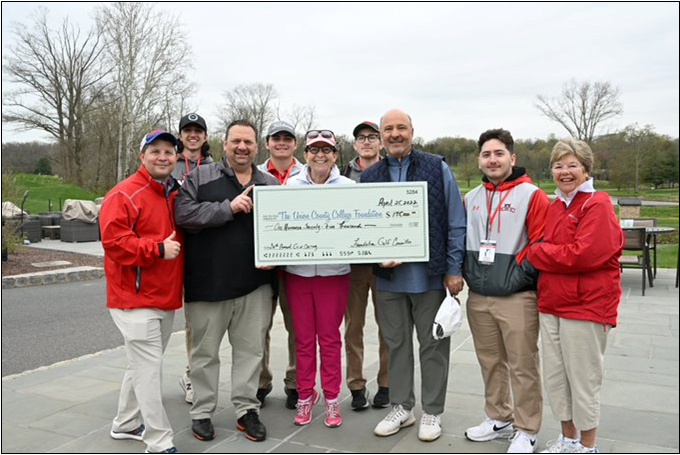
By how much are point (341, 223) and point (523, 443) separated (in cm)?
195

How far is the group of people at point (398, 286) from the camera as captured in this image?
11.6 feet

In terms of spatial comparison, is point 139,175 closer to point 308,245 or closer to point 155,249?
point 155,249

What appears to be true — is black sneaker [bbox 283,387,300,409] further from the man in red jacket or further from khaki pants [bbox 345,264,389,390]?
the man in red jacket

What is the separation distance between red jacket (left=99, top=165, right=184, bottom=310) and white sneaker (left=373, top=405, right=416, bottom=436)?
171cm

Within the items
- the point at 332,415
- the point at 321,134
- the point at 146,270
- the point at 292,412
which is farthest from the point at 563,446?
the point at 146,270

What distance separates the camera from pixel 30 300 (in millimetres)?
10086

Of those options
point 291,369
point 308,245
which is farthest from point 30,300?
point 308,245

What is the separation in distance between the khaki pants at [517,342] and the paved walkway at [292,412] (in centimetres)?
30

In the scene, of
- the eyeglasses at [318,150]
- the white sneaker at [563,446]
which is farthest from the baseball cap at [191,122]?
the white sneaker at [563,446]

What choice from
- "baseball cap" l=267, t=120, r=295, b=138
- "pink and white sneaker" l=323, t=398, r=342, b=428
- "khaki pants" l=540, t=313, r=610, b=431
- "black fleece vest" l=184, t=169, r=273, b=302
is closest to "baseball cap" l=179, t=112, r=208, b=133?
"baseball cap" l=267, t=120, r=295, b=138

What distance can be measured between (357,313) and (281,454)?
1.45 m

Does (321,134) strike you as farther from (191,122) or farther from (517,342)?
(517,342)

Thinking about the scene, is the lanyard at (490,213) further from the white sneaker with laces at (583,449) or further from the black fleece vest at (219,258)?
the black fleece vest at (219,258)

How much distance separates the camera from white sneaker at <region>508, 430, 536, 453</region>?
376 centimetres
